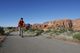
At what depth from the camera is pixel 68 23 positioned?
408 ft

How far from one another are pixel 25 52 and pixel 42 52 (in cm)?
105

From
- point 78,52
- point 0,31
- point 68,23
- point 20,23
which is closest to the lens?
point 78,52

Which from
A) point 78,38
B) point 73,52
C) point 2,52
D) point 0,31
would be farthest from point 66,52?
point 0,31

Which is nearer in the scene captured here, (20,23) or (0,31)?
(20,23)

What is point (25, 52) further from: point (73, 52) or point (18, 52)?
point (73, 52)

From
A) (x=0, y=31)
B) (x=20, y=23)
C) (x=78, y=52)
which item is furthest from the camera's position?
(x=0, y=31)

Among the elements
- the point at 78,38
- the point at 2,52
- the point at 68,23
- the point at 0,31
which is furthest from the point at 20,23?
the point at 68,23

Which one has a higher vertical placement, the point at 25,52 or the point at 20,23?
the point at 20,23

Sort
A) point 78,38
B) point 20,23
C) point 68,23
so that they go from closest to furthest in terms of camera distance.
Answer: point 78,38 < point 20,23 < point 68,23

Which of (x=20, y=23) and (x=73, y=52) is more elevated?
(x=20, y=23)

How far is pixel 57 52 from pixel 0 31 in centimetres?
4376

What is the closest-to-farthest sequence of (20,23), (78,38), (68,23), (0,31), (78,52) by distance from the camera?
1. (78,52)
2. (78,38)
3. (20,23)
4. (0,31)
5. (68,23)

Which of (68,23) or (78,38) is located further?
(68,23)

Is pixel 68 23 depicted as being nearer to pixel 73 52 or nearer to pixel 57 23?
pixel 57 23
